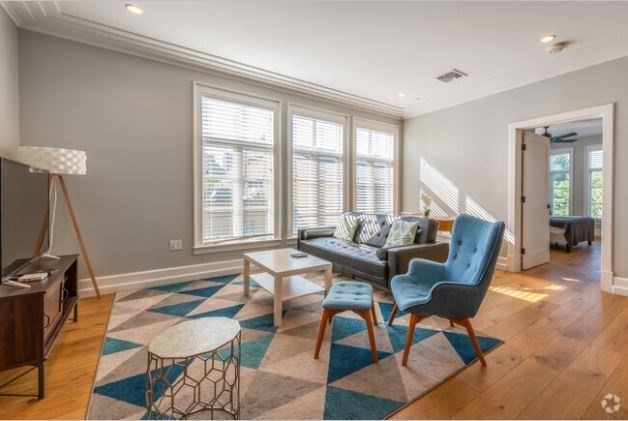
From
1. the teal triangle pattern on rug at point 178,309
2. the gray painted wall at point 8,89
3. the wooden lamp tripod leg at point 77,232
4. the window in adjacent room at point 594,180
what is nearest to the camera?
the gray painted wall at point 8,89

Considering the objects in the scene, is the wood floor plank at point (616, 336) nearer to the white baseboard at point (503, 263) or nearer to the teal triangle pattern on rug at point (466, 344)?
the teal triangle pattern on rug at point (466, 344)

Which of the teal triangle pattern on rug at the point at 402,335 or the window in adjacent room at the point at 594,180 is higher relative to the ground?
the window in adjacent room at the point at 594,180

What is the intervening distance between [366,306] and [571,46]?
3.77 m

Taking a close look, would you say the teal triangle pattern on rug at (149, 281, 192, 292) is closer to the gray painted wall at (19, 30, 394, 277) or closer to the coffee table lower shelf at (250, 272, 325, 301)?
the gray painted wall at (19, 30, 394, 277)

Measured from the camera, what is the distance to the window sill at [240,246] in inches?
147

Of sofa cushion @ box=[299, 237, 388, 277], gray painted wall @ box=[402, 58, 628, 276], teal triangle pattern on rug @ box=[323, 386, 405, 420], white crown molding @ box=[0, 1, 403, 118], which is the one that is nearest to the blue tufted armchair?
teal triangle pattern on rug @ box=[323, 386, 405, 420]

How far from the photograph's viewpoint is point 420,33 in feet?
9.71

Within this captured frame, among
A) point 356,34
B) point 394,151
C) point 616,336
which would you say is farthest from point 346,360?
point 394,151

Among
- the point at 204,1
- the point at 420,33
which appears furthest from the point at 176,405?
the point at 420,33

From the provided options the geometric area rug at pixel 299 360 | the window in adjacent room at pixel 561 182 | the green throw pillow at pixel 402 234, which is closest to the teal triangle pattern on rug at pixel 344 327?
the geometric area rug at pixel 299 360

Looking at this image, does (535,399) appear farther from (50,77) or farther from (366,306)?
(50,77)

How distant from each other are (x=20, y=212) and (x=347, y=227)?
3.45 m

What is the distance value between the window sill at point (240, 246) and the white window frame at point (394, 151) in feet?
5.50

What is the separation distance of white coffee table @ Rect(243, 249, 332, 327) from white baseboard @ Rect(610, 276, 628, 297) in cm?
332
